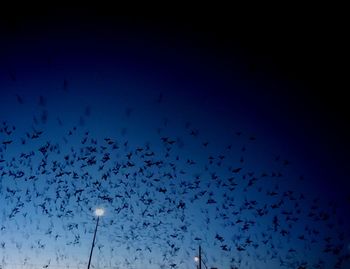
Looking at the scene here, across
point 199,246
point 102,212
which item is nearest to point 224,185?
point 102,212

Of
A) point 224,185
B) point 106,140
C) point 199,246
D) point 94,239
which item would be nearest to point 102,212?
point 94,239

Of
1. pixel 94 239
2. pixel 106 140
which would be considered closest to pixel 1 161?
pixel 106 140

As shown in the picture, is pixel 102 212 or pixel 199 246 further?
pixel 199 246

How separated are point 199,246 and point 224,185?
14641 mm

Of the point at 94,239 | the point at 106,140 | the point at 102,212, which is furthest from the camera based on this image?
the point at 94,239

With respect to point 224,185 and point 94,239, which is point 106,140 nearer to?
point 224,185

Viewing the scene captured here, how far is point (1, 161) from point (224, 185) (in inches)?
404

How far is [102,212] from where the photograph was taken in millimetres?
17391

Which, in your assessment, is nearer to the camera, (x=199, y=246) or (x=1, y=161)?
(x=1, y=161)

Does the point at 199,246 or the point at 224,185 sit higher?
the point at 199,246

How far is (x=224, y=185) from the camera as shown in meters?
14.1

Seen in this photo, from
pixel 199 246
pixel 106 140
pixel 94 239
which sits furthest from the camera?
pixel 199 246

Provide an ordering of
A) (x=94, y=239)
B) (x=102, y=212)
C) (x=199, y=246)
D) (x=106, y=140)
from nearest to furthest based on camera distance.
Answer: (x=106, y=140) → (x=102, y=212) → (x=94, y=239) → (x=199, y=246)

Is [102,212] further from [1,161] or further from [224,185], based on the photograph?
[224,185]
